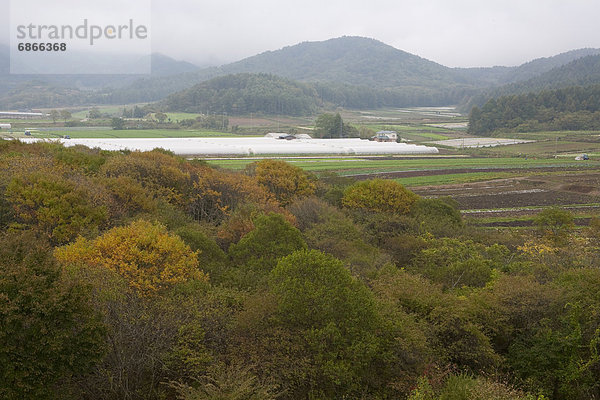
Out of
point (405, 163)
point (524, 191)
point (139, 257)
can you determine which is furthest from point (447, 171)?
point (139, 257)

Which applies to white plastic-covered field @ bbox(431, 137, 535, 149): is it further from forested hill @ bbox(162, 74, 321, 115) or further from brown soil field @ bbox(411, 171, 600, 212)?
forested hill @ bbox(162, 74, 321, 115)

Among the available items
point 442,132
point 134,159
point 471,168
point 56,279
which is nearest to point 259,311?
point 56,279

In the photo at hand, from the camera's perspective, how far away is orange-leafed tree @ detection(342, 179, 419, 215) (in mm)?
34062

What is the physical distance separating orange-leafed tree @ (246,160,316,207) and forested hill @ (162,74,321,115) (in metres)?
124

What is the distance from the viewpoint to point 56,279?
11656 mm

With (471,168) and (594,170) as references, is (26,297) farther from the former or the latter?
(594,170)

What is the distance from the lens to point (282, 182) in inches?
1427

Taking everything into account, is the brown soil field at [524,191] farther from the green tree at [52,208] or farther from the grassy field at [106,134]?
the grassy field at [106,134]

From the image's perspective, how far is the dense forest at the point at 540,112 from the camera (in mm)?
128250

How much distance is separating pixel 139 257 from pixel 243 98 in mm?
148950

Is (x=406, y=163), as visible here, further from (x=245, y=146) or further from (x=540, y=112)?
(x=540, y=112)

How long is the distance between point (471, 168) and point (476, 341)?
5855cm

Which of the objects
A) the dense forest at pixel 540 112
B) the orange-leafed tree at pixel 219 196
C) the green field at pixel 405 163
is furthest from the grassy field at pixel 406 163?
the dense forest at pixel 540 112

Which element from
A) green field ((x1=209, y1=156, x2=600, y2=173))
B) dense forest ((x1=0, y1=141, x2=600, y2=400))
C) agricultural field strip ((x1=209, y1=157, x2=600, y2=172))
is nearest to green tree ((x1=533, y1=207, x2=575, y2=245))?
dense forest ((x1=0, y1=141, x2=600, y2=400))
